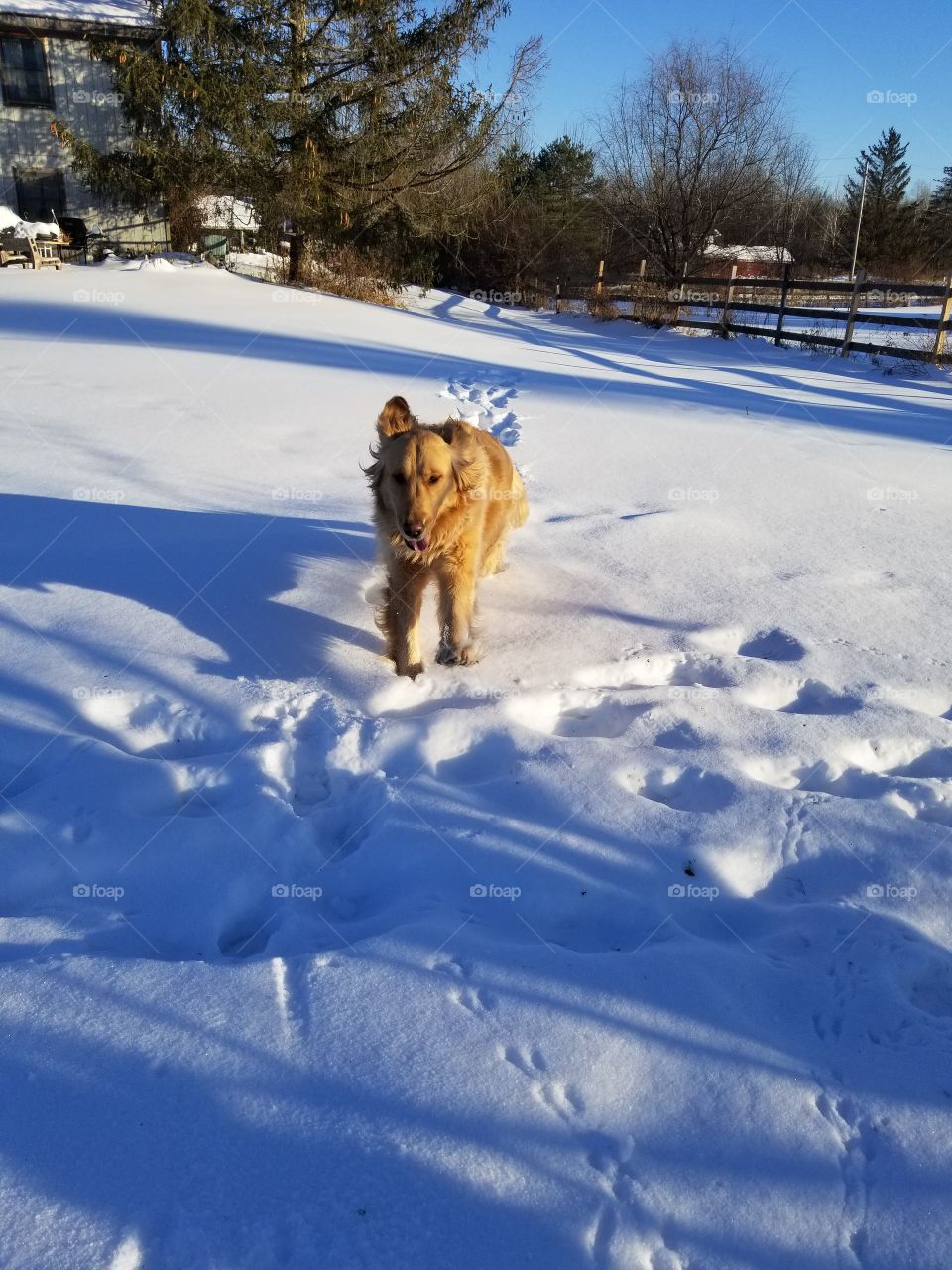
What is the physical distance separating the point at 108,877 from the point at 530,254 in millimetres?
34059

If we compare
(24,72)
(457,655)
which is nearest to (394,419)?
(457,655)

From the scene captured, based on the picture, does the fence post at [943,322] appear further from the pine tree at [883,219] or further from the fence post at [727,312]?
the pine tree at [883,219]

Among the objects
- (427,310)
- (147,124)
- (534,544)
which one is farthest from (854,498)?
(147,124)

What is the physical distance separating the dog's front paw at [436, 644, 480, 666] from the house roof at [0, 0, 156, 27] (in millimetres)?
23106

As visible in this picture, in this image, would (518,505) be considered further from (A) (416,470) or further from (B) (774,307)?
(B) (774,307)

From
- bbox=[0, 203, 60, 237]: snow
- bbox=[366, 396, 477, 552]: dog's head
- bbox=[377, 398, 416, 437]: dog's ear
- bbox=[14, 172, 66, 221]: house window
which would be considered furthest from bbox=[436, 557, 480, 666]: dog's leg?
bbox=[14, 172, 66, 221]: house window

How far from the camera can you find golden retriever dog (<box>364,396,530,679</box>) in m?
3.55

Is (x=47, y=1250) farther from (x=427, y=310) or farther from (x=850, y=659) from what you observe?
(x=427, y=310)

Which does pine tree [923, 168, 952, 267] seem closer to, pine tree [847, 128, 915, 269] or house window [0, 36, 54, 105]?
pine tree [847, 128, 915, 269]

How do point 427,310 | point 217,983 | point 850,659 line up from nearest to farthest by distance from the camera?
point 217,983
point 850,659
point 427,310

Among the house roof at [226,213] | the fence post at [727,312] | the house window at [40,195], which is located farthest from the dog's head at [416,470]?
the house window at [40,195]

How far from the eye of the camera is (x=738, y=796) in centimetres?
255

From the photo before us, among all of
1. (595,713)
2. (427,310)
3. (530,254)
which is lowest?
(595,713)

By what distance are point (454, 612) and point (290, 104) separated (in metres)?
21.2
